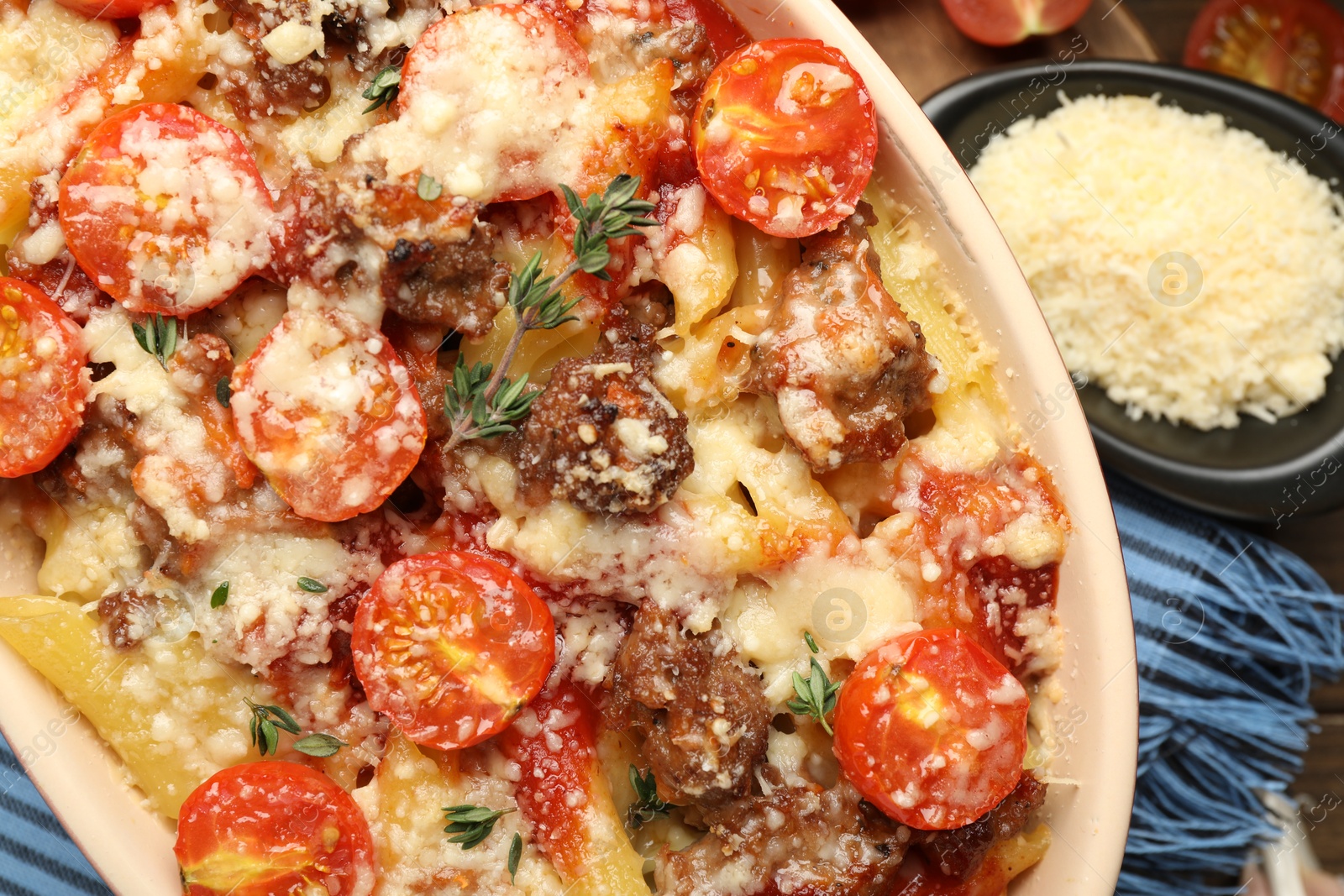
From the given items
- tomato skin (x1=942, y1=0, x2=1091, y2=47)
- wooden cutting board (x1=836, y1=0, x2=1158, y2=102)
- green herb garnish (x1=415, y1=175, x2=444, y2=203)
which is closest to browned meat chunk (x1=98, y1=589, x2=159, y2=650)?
green herb garnish (x1=415, y1=175, x2=444, y2=203)

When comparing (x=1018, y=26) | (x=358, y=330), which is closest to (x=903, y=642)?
(x=358, y=330)

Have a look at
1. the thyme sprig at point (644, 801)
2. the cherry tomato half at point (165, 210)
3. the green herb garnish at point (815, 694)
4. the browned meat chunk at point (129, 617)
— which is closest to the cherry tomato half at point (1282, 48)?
the green herb garnish at point (815, 694)

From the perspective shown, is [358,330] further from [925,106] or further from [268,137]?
[925,106]

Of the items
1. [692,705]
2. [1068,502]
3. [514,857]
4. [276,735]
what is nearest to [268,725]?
[276,735]

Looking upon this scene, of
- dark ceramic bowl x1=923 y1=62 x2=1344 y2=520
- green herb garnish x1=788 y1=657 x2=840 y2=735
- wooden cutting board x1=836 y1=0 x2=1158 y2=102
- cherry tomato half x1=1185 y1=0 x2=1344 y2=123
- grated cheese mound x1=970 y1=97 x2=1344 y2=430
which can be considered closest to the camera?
green herb garnish x1=788 y1=657 x2=840 y2=735

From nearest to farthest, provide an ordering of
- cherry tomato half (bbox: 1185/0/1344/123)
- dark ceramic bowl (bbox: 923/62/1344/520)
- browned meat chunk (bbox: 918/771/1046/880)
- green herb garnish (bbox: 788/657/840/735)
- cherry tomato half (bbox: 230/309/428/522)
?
cherry tomato half (bbox: 230/309/428/522)
green herb garnish (bbox: 788/657/840/735)
browned meat chunk (bbox: 918/771/1046/880)
dark ceramic bowl (bbox: 923/62/1344/520)
cherry tomato half (bbox: 1185/0/1344/123)

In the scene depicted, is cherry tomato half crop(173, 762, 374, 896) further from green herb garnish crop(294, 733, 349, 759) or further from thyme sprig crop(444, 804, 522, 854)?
thyme sprig crop(444, 804, 522, 854)

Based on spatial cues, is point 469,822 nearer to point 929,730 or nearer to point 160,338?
point 929,730
